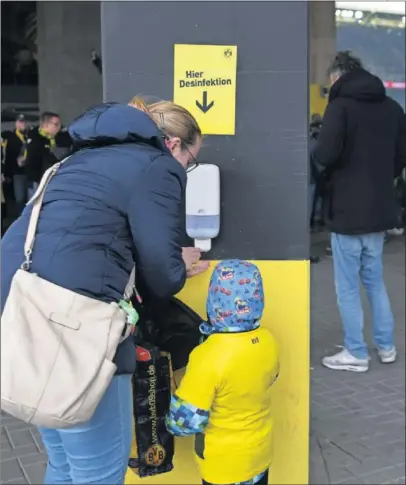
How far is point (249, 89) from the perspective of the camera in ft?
9.39

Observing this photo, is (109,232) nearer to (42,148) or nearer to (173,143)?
(173,143)

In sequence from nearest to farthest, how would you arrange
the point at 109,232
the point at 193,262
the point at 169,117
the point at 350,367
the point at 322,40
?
the point at 109,232
the point at 169,117
the point at 193,262
the point at 350,367
the point at 322,40

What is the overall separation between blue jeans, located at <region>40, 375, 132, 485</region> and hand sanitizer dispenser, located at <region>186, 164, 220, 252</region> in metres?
0.81

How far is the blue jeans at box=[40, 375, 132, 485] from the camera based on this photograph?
7.13 ft

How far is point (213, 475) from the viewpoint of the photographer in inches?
105

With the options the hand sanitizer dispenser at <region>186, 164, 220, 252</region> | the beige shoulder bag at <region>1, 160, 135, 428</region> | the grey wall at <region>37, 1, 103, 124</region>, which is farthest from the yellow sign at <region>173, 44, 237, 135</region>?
the grey wall at <region>37, 1, 103, 124</region>

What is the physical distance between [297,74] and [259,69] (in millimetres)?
148

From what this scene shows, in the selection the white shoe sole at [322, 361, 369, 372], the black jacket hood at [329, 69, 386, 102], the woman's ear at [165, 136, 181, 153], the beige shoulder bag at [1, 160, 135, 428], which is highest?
the black jacket hood at [329, 69, 386, 102]

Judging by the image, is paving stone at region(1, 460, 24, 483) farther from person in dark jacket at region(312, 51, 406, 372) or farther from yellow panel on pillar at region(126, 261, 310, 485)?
person in dark jacket at region(312, 51, 406, 372)

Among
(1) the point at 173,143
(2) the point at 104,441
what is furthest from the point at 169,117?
(2) the point at 104,441

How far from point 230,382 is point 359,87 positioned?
249 cm

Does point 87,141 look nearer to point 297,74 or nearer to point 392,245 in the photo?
point 297,74

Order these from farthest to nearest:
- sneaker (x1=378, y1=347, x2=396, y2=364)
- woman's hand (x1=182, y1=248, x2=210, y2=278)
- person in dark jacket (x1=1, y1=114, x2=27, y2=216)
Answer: person in dark jacket (x1=1, y1=114, x2=27, y2=216) < sneaker (x1=378, y1=347, x2=396, y2=364) < woman's hand (x1=182, y1=248, x2=210, y2=278)

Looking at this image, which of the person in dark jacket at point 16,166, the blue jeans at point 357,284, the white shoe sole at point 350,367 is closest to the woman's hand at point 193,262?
the blue jeans at point 357,284
